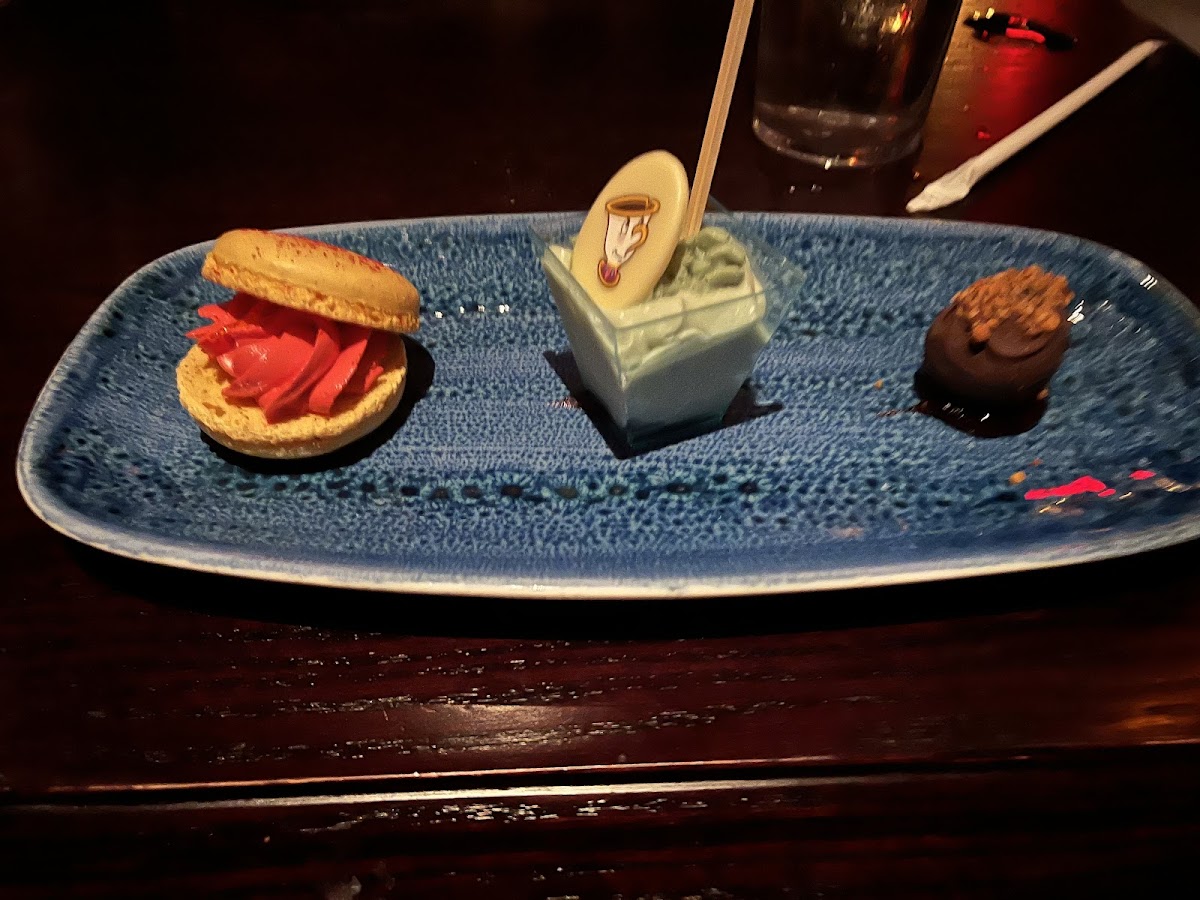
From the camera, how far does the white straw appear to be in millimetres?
1830

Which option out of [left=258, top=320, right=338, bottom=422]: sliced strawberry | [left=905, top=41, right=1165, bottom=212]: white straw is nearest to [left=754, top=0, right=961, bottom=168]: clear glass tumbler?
[left=905, top=41, right=1165, bottom=212]: white straw

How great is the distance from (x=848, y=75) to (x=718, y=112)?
951mm

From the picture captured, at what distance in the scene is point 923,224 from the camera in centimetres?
156

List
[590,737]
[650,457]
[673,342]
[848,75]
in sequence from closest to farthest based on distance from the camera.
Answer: [590,737] < [673,342] < [650,457] < [848,75]

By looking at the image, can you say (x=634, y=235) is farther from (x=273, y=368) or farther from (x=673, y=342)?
(x=273, y=368)

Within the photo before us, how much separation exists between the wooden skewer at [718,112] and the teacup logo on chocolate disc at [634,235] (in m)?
0.04

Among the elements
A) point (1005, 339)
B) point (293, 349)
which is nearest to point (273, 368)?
point (293, 349)

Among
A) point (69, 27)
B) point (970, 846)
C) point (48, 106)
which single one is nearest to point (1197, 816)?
point (970, 846)

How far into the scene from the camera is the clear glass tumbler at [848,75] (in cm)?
188

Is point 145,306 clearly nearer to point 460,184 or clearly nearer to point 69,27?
point 460,184

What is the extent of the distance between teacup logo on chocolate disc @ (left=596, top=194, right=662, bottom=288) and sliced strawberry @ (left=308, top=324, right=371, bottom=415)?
0.40m

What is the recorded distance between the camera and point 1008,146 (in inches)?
76.7

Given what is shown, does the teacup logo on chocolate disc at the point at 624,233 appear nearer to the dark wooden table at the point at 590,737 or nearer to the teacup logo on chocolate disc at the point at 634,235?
the teacup logo on chocolate disc at the point at 634,235

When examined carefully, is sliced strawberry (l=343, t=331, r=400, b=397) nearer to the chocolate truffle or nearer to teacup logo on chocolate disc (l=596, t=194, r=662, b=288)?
teacup logo on chocolate disc (l=596, t=194, r=662, b=288)
